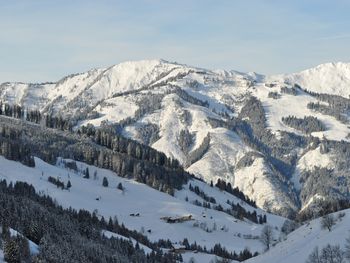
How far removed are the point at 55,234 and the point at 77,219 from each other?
143 ft

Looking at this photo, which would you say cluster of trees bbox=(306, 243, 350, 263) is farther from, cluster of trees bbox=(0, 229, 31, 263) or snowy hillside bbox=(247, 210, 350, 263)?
cluster of trees bbox=(0, 229, 31, 263)

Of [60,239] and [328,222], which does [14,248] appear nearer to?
[60,239]

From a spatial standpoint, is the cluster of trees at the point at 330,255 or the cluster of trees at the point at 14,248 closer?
the cluster of trees at the point at 14,248

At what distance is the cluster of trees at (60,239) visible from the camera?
365 feet

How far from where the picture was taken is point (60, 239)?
14200cm

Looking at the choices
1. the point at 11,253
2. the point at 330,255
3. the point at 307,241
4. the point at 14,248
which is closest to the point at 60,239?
the point at 14,248

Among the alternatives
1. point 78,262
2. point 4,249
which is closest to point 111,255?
point 78,262

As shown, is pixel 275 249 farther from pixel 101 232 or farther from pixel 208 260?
pixel 101 232

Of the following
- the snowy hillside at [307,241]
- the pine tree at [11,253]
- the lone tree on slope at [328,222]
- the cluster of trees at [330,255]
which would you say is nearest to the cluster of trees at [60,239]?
the pine tree at [11,253]

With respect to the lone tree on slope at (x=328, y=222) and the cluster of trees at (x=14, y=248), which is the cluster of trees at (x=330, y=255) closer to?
the lone tree on slope at (x=328, y=222)

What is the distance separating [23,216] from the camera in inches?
5817

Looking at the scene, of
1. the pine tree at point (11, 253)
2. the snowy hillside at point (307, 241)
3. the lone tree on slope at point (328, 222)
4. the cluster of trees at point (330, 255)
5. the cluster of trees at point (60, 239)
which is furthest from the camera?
the lone tree on slope at point (328, 222)

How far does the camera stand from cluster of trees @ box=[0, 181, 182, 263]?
365 ft

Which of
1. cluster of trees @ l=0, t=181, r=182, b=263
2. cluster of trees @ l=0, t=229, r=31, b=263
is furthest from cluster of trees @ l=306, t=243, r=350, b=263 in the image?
cluster of trees @ l=0, t=229, r=31, b=263
